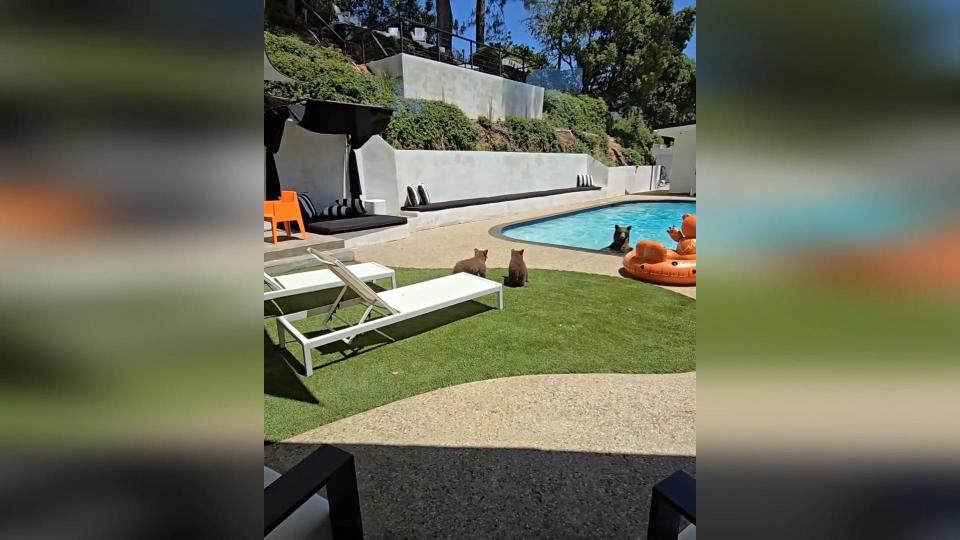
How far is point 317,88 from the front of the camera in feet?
50.5

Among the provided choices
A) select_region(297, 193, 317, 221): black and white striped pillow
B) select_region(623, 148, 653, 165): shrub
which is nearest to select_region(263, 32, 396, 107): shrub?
select_region(297, 193, 317, 221): black and white striped pillow

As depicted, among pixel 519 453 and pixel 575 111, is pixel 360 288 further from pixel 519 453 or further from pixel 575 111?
pixel 575 111

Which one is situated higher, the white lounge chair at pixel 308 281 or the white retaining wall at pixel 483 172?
the white retaining wall at pixel 483 172

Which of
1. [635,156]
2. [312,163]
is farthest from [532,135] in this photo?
[312,163]

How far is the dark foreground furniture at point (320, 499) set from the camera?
1.62 m

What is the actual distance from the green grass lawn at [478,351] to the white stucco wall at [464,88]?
15379 millimetres

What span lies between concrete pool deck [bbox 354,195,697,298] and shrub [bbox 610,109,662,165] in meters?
21.7

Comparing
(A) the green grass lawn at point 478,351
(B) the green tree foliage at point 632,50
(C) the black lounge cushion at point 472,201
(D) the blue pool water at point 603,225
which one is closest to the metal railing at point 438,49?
(C) the black lounge cushion at point 472,201

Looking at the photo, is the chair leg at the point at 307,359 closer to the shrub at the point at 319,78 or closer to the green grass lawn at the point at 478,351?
the green grass lawn at the point at 478,351

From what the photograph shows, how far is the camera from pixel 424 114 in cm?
1783

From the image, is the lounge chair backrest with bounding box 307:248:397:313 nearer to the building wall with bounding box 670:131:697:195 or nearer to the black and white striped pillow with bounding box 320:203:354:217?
the black and white striped pillow with bounding box 320:203:354:217
